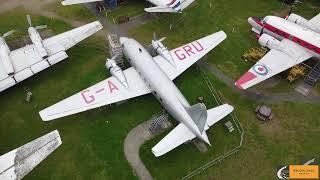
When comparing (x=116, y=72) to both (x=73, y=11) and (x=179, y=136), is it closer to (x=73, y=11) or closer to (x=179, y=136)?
(x=179, y=136)

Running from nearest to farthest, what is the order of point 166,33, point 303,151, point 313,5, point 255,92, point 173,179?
point 173,179
point 303,151
point 255,92
point 166,33
point 313,5

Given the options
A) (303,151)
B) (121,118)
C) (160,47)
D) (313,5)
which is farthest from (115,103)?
(313,5)

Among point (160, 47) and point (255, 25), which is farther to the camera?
point (255, 25)

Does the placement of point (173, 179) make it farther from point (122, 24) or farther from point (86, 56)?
point (122, 24)

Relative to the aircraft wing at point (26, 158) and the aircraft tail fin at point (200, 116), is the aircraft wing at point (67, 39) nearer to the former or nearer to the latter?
the aircraft wing at point (26, 158)

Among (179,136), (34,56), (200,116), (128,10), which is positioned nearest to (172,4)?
(128,10)

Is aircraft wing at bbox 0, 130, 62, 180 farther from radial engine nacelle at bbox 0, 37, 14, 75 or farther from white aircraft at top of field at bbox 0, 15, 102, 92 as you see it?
radial engine nacelle at bbox 0, 37, 14, 75
